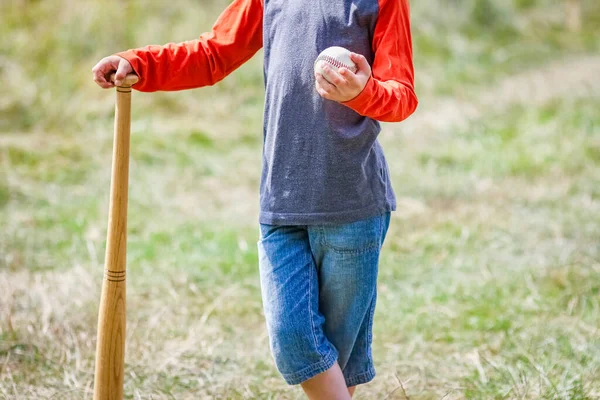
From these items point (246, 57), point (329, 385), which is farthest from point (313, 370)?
point (246, 57)

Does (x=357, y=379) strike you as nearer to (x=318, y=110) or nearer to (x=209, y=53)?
(x=318, y=110)

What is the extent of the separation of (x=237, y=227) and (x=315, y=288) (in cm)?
285

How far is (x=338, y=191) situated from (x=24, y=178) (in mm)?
4115

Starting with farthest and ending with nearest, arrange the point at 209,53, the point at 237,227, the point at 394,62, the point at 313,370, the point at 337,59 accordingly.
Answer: the point at 237,227 → the point at 209,53 → the point at 313,370 → the point at 394,62 → the point at 337,59

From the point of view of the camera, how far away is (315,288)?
218 centimetres

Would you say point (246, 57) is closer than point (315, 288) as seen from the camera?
No

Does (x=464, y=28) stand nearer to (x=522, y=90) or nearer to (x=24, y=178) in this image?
(x=522, y=90)

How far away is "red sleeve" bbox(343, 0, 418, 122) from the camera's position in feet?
6.31

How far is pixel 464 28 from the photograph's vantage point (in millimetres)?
11508

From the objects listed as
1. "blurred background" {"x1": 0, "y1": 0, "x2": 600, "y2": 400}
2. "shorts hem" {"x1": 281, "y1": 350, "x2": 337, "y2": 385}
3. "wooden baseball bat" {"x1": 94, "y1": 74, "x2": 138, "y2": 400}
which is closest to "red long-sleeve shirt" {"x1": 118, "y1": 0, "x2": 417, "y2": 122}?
"wooden baseball bat" {"x1": 94, "y1": 74, "x2": 138, "y2": 400}

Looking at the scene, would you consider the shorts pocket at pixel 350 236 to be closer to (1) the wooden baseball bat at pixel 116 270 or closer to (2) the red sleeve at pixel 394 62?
(2) the red sleeve at pixel 394 62

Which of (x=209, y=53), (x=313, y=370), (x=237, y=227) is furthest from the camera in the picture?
(x=237, y=227)

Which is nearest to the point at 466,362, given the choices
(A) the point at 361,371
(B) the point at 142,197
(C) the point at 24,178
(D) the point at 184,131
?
(A) the point at 361,371

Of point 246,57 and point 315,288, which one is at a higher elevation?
point 246,57
